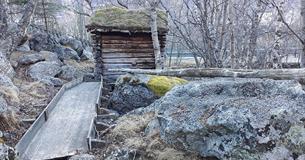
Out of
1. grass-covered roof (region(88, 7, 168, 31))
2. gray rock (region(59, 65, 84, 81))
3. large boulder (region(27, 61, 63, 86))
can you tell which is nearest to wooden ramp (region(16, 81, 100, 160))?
large boulder (region(27, 61, 63, 86))

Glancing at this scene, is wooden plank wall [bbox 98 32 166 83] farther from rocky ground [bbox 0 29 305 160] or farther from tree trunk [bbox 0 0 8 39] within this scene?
rocky ground [bbox 0 29 305 160]

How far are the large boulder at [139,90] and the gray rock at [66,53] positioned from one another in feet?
47.7

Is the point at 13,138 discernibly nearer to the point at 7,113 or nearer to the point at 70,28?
the point at 7,113

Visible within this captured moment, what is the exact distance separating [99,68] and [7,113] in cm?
773

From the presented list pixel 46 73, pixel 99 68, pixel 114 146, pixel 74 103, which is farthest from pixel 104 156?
pixel 46 73

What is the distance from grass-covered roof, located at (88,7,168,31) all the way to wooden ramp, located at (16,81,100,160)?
4.06m

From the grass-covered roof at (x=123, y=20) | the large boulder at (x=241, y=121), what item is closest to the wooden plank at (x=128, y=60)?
the grass-covered roof at (x=123, y=20)

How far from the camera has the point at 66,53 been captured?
77.8 feet

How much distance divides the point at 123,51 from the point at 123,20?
136 centimetres

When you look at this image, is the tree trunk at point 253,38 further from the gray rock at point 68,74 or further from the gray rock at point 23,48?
the gray rock at point 23,48

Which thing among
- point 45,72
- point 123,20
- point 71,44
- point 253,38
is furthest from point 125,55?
point 71,44

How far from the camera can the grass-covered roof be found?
14.0 metres

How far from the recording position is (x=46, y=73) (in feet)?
49.7

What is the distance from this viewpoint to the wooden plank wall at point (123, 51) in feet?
47.7
